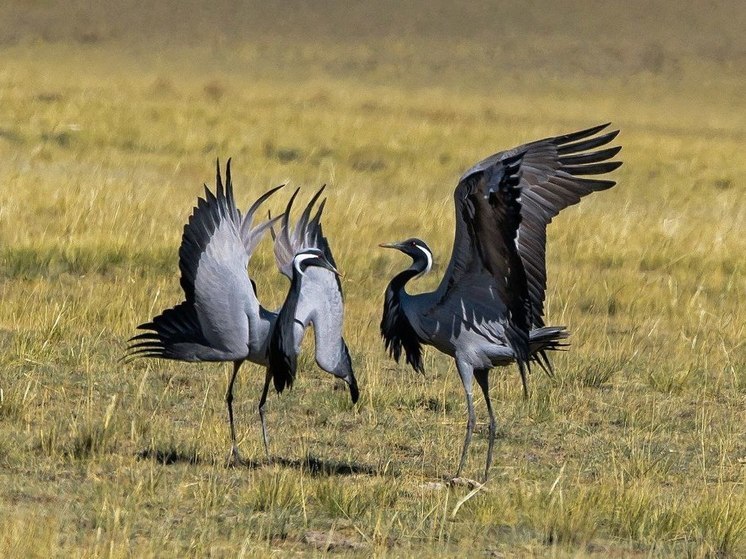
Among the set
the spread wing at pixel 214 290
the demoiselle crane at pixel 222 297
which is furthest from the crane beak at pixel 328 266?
the spread wing at pixel 214 290

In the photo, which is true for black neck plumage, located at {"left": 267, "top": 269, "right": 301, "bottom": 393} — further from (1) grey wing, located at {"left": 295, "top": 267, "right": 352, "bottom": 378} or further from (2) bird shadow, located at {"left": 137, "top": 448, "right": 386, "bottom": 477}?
(2) bird shadow, located at {"left": 137, "top": 448, "right": 386, "bottom": 477}

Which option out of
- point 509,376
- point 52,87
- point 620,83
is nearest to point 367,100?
point 52,87

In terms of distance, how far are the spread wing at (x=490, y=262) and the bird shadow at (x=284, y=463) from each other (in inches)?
31.6

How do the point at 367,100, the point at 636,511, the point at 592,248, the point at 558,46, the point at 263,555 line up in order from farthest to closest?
the point at 558,46
the point at 367,100
the point at 592,248
the point at 636,511
the point at 263,555

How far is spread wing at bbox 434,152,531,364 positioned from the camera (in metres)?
5.82

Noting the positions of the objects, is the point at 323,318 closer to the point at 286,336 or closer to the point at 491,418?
the point at 286,336

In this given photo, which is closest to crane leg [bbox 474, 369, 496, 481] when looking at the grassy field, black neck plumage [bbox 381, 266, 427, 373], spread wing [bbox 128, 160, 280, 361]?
the grassy field

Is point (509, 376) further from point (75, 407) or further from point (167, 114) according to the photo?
point (167, 114)

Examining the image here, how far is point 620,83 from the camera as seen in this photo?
56.7 metres

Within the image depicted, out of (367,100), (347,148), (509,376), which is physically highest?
(367,100)

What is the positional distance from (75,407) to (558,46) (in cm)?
5695

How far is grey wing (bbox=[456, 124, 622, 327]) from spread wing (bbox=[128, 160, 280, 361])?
4.03 ft

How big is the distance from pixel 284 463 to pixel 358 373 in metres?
2.09

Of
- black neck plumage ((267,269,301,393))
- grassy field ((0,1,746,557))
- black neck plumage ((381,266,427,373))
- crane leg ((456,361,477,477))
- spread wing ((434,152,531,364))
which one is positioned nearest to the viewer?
grassy field ((0,1,746,557))
